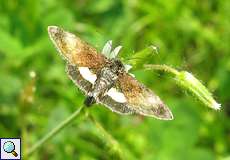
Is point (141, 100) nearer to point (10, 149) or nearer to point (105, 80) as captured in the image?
point (105, 80)

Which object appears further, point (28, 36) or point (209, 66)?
point (209, 66)

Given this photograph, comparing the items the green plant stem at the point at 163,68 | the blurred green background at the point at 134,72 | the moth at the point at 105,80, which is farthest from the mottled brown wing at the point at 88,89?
the blurred green background at the point at 134,72

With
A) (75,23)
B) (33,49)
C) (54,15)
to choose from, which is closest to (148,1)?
(75,23)

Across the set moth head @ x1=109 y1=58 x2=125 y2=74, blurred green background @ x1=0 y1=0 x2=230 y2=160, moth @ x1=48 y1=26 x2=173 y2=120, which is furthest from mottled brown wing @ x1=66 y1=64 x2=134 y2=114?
blurred green background @ x1=0 y1=0 x2=230 y2=160

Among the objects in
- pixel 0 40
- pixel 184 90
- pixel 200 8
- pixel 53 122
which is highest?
pixel 200 8

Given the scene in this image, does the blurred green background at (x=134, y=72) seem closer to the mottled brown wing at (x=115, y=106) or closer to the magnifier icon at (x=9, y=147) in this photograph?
the magnifier icon at (x=9, y=147)

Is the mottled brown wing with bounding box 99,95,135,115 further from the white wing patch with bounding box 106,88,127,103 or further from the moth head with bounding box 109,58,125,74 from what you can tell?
the moth head with bounding box 109,58,125,74

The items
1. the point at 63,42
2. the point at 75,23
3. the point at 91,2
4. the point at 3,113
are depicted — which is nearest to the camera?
the point at 63,42

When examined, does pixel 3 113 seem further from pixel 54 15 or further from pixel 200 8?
pixel 200 8
